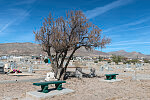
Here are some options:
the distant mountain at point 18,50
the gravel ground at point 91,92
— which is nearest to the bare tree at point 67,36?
the gravel ground at point 91,92

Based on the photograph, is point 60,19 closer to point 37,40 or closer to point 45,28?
point 45,28

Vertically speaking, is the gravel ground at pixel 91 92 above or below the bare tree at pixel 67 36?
below

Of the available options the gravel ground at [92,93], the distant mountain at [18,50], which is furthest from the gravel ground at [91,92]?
the distant mountain at [18,50]

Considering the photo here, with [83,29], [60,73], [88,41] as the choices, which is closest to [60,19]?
[83,29]

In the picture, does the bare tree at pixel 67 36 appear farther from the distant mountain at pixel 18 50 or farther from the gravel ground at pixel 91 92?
the distant mountain at pixel 18 50

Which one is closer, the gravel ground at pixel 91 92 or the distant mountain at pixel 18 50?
the gravel ground at pixel 91 92

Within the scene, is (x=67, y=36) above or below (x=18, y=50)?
below

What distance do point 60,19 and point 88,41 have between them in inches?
114

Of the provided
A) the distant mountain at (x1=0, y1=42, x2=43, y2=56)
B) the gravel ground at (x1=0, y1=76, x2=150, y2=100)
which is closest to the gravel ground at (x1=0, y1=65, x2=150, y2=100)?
the gravel ground at (x1=0, y1=76, x2=150, y2=100)

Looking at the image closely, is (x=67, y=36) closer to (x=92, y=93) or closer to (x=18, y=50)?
(x=92, y=93)

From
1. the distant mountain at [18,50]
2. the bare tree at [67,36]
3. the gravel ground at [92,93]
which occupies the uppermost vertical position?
the distant mountain at [18,50]

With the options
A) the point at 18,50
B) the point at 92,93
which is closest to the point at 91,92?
the point at 92,93

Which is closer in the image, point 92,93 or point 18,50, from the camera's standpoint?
point 92,93

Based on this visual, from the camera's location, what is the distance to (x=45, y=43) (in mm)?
14102
